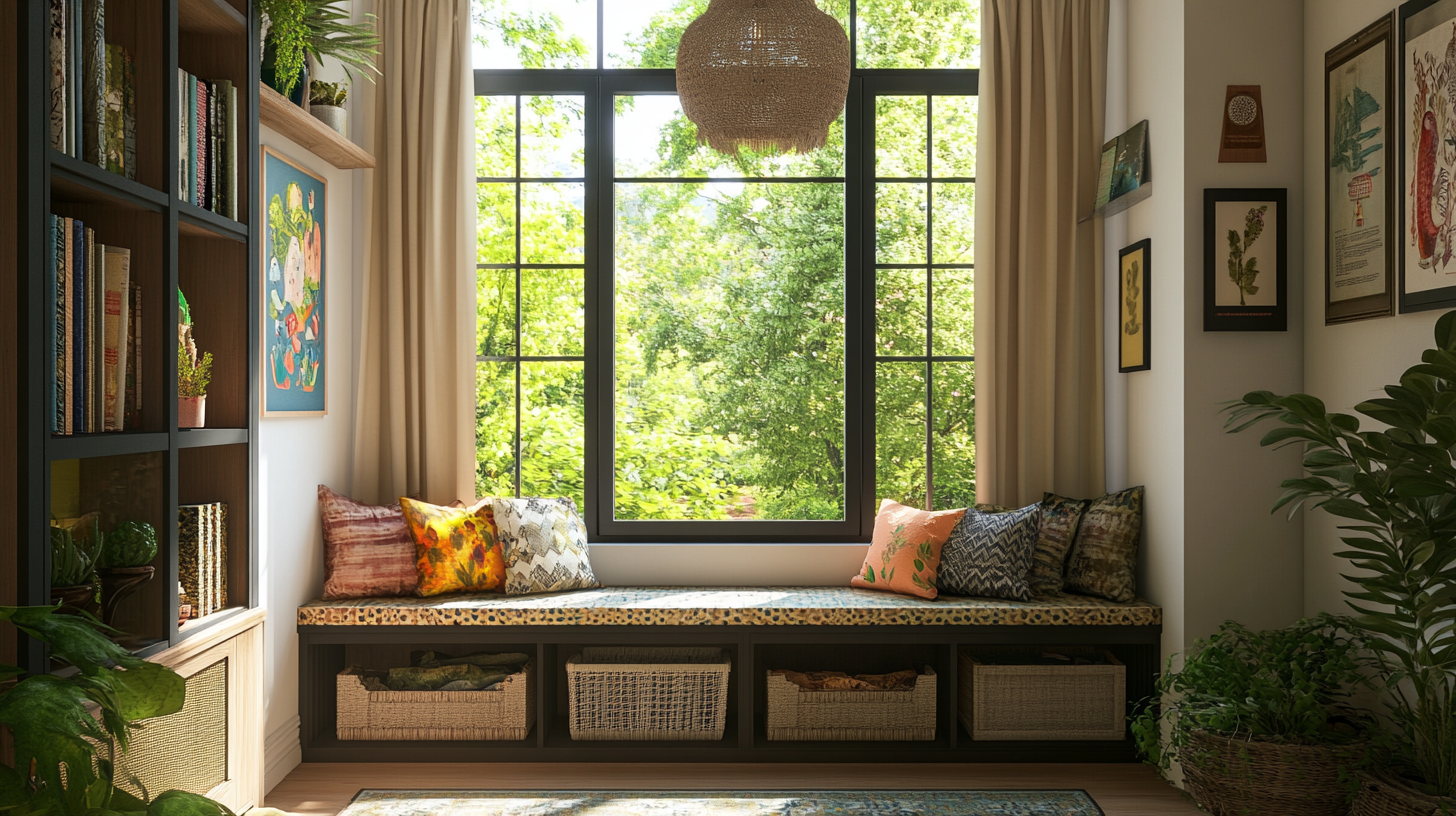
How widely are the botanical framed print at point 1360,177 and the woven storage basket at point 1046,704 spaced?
4.85 ft

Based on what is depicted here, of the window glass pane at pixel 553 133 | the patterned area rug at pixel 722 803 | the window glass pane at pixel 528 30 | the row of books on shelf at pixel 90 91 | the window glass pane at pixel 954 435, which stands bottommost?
the patterned area rug at pixel 722 803

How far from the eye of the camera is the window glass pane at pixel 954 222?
3934 mm

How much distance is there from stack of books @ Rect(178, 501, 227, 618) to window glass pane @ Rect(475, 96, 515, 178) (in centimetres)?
215

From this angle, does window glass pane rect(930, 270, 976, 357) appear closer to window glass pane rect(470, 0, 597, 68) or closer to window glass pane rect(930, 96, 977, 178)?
window glass pane rect(930, 96, 977, 178)

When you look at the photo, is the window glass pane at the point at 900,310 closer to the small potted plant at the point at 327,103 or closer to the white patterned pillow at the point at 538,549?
the white patterned pillow at the point at 538,549

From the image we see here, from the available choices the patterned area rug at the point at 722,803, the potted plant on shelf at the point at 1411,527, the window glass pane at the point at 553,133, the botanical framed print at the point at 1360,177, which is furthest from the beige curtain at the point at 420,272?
the botanical framed print at the point at 1360,177

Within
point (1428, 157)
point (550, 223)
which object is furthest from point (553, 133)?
point (1428, 157)

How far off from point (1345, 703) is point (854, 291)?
7.26 feet

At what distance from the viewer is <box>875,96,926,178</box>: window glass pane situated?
3.96 metres

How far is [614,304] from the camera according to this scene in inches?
152

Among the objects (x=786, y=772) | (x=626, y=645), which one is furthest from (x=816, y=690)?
(x=626, y=645)

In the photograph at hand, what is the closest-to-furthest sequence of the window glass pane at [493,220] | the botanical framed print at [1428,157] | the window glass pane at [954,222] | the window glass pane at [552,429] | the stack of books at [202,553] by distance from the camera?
the stack of books at [202,553], the botanical framed print at [1428,157], the window glass pane at [954,222], the window glass pane at [493,220], the window glass pane at [552,429]

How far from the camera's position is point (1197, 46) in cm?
306

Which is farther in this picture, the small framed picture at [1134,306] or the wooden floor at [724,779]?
the small framed picture at [1134,306]
